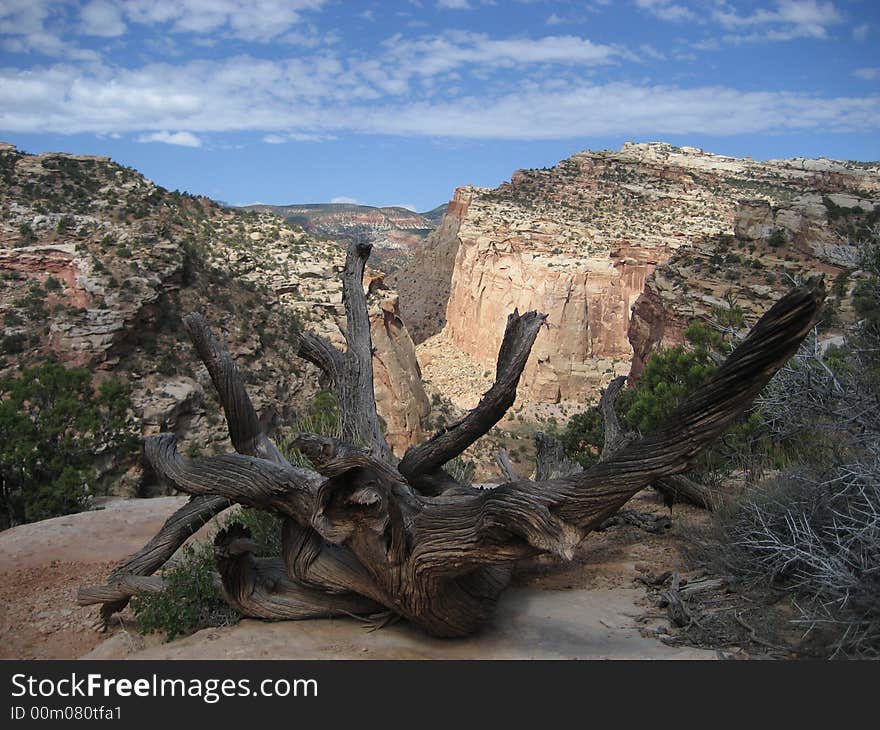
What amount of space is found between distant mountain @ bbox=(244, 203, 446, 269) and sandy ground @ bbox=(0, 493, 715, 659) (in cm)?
8135

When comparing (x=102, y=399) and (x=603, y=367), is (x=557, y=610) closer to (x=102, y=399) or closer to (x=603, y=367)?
(x=102, y=399)

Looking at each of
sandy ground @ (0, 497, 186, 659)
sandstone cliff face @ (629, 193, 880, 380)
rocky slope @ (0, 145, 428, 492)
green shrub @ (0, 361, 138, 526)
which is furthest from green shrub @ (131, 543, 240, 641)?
sandstone cliff face @ (629, 193, 880, 380)

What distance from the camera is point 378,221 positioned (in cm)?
12812

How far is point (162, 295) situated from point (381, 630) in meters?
20.3

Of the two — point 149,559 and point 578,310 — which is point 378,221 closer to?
point 578,310

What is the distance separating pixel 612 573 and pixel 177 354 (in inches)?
731

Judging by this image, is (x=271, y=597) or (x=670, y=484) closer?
(x=271, y=597)

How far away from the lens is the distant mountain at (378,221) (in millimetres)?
101875

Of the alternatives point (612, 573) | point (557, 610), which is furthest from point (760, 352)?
point (612, 573)

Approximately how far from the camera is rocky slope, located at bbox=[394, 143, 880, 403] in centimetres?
4728

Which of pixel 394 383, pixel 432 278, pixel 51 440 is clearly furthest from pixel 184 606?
pixel 432 278

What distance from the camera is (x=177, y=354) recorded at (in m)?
22.3

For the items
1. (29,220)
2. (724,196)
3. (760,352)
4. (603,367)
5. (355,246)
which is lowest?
(603,367)

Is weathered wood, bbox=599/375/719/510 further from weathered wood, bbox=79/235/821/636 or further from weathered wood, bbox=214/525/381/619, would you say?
weathered wood, bbox=214/525/381/619
